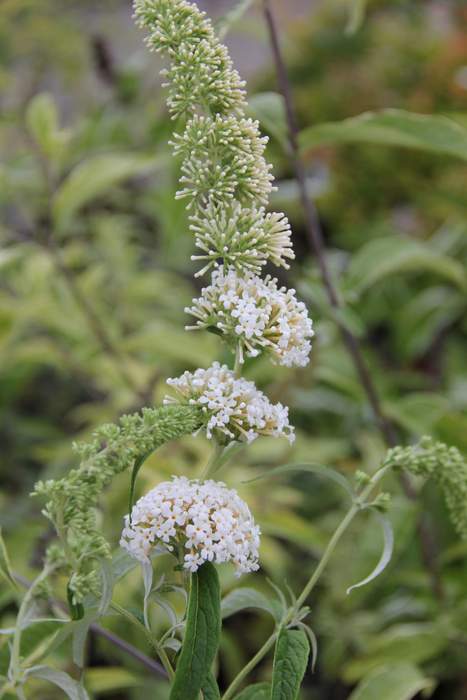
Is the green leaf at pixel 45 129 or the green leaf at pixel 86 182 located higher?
the green leaf at pixel 45 129

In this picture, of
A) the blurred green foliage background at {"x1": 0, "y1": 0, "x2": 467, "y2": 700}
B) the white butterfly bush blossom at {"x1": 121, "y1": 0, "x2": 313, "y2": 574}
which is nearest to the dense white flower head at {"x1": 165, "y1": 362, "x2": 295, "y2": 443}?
the white butterfly bush blossom at {"x1": 121, "y1": 0, "x2": 313, "y2": 574}

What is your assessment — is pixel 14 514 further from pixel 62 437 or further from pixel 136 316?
pixel 136 316

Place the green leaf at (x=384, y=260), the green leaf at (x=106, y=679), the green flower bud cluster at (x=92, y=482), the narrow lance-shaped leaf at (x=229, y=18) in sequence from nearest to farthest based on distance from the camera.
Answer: the green flower bud cluster at (x=92, y=482)
the narrow lance-shaped leaf at (x=229, y=18)
the green leaf at (x=106, y=679)
the green leaf at (x=384, y=260)

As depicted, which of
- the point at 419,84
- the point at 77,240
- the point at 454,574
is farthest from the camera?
the point at 419,84

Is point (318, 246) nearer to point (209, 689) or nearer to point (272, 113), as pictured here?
point (272, 113)

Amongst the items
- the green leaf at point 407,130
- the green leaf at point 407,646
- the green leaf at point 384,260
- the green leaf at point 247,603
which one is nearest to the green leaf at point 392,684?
the green leaf at point 407,646

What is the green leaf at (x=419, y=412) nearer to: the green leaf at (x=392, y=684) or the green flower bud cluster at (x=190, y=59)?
the green leaf at (x=392, y=684)

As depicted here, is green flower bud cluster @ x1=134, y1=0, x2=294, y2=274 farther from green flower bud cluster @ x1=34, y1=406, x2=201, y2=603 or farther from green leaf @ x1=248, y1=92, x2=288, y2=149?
green leaf @ x1=248, y1=92, x2=288, y2=149

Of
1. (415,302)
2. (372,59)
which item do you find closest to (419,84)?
(372,59)
